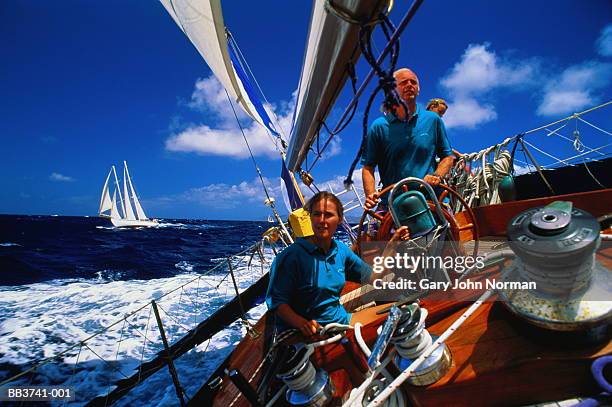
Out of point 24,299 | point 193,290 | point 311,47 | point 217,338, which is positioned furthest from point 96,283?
point 311,47

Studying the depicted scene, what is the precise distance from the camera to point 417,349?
984 mm

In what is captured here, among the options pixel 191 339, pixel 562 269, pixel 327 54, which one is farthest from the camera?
pixel 191 339

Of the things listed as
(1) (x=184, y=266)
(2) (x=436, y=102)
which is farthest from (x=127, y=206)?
(2) (x=436, y=102)

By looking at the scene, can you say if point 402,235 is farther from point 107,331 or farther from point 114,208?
point 114,208

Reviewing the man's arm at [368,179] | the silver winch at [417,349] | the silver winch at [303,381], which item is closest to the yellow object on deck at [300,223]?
the man's arm at [368,179]

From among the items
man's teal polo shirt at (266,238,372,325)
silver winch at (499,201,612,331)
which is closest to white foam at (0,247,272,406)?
man's teal polo shirt at (266,238,372,325)

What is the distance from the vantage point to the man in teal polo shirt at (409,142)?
2402 mm

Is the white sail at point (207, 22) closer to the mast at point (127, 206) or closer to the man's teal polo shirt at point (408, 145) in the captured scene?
the man's teal polo shirt at point (408, 145)

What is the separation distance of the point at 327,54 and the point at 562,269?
1378mm

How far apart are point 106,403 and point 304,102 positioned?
15.5 ft

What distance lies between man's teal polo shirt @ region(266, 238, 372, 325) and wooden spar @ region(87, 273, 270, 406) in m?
2.60

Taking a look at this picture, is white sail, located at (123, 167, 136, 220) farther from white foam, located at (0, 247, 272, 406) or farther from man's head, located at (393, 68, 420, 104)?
man's head, located at (393, 68, 420, 104)

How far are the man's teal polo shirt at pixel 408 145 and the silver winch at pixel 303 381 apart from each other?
1.69 meters

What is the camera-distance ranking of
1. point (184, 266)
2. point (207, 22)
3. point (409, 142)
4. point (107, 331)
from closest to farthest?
point (409, 142)
point (207, 22)
point (107, 331)
point (184, 266)
